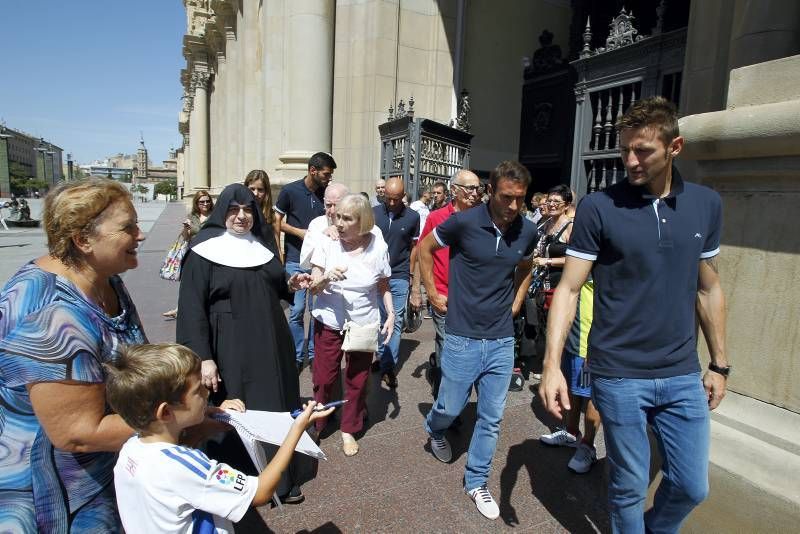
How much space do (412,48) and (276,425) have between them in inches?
409

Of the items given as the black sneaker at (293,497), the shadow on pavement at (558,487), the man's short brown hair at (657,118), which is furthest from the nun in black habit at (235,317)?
the man's short brown hair at (657,118)

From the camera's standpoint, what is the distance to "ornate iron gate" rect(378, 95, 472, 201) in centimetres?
910

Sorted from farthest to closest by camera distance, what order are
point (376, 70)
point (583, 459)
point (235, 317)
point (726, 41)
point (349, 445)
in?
1. point (376, 70)
2. point (726, 41)
3. point (349, 445)
4. point (583, 459)
5. point (235, 317)

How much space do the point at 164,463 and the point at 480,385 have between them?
83.0 inches

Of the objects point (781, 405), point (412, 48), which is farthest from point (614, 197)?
point (412, 48)

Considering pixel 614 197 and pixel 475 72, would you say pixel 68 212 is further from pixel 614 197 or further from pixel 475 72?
pixel 475 72

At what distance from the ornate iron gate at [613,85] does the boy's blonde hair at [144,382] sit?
736cm

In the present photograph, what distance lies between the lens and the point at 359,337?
11.8ft

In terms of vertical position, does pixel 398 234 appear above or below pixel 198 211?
below

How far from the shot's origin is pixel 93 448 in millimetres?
1602

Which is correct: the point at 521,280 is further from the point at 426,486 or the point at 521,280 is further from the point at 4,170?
the point at 4,170

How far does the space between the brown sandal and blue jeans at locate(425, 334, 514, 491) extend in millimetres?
828

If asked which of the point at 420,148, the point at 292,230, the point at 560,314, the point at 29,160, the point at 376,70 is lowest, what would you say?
the point at 560,314

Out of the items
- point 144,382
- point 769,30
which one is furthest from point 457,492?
point 769,30
